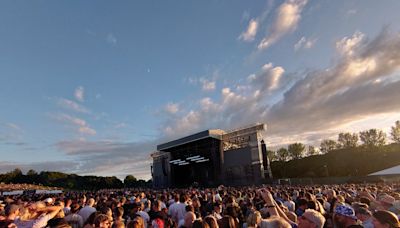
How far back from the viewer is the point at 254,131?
44.2 meters

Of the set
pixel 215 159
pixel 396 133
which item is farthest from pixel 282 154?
pixel 215 159

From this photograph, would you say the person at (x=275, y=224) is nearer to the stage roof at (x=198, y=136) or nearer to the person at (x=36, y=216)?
the person at (x=36, y=216)

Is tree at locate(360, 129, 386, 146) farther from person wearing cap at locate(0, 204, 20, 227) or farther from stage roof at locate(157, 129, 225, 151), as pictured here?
person wearing cap at locate(0, 204, 20, 227)

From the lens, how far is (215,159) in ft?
162

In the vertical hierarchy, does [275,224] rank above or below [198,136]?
below

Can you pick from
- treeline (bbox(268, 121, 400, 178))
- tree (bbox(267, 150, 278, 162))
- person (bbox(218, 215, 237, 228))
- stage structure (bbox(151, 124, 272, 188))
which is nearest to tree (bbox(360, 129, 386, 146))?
treeline (bbox(268, 121, 400, 178))

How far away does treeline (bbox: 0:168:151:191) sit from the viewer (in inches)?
3421

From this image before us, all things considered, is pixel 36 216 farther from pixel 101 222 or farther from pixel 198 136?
pixel 198 136

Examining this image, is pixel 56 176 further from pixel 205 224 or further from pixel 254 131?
pixel 205 224

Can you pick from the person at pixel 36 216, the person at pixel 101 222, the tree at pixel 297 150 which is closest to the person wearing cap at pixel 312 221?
the person at pixel 101 222

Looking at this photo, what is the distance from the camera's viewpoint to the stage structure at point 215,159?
143ft

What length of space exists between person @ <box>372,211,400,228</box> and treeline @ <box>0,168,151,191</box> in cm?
8505

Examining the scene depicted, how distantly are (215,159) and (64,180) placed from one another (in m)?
67.3

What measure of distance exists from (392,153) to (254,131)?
3919 centimetres
